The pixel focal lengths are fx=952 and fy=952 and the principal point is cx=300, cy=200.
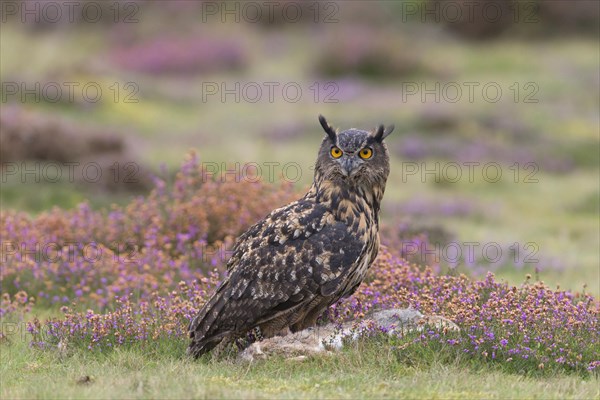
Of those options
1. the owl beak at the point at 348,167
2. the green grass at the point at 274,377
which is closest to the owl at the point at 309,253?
the owl beak at the point at 348,167

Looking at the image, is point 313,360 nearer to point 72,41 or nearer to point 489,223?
point 489,223

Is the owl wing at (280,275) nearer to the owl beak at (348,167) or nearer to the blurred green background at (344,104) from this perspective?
the owl beak at (348,167)

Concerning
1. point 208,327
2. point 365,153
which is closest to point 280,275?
point 208,327

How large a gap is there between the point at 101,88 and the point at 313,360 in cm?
2097

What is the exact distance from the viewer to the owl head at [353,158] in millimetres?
8070

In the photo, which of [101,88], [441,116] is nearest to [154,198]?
[441,116]

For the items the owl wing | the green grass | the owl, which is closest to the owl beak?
the owl

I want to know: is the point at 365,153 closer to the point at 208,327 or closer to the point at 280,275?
the point at 280,275

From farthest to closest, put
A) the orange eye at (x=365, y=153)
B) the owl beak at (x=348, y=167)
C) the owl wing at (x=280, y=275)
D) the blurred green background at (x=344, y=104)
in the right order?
the blurred green background at (x=344, y=104)
the orange eye at (x=365, y=153)
the owl beak at (x=348, y=167)
the owl wing at (x=280, y=275)

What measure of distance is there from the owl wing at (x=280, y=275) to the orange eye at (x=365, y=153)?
571 mm

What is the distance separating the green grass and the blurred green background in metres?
3.69

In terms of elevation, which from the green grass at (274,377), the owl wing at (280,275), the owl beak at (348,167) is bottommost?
the green grass at (274,377)

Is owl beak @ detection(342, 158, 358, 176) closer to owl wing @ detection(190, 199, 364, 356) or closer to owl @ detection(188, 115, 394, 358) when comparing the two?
owl @ detection(188, 115, 394, 358)

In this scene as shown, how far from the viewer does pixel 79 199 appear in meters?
16.7
